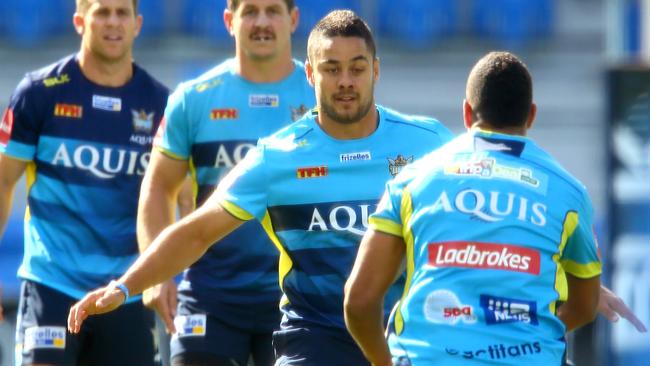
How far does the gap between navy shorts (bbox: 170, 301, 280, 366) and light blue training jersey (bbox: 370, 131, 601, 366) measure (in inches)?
82.0

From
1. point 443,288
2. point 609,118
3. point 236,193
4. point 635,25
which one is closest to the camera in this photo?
point 443,288

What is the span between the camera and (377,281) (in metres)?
5.16

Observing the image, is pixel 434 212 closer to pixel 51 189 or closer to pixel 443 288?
pixel 443 288

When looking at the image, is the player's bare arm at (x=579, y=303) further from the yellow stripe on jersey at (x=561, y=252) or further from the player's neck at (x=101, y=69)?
the player's neck at (x=101, y=69)

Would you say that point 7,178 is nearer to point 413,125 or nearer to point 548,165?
point 413,125

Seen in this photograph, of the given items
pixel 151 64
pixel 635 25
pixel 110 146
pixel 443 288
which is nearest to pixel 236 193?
pixel 443 288

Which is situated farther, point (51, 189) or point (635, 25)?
point (635, 25)

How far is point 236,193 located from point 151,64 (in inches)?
716

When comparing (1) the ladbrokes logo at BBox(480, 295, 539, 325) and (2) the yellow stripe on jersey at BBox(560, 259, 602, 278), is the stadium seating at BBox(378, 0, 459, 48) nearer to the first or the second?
(2) the yellow stripe on jersey at BBox(560, 259, 602, 278)

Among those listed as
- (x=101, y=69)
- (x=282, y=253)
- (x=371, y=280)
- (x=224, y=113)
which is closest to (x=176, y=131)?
(x=224, y=113)

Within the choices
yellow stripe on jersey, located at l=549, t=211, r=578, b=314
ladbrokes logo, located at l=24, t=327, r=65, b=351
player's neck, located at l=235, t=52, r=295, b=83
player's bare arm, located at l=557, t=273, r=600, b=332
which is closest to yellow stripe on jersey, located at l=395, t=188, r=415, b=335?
yellow stripe on jersey, located at l=549, t=211, r=578, b=314

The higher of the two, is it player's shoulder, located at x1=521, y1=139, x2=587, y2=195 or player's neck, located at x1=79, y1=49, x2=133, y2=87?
player's neck, located at x1=79, y1=49, x2=133, y2=87

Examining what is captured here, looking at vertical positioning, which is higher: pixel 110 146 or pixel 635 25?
pixel 635 25

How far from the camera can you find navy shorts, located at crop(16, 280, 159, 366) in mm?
7426
